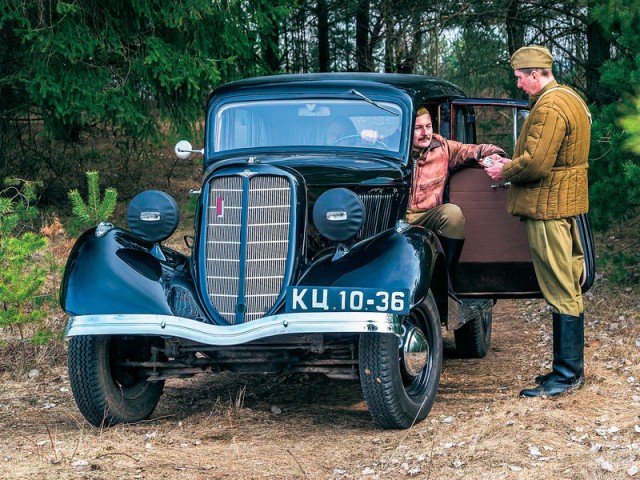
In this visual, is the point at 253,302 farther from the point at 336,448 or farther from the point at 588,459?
the point at 588,459

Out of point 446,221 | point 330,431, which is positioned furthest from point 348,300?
point 446,221

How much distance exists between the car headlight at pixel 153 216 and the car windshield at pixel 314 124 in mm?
982

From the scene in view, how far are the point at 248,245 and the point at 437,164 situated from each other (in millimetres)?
1587

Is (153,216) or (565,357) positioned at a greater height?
(153,216)

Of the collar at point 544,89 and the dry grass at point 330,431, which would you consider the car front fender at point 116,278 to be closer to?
the dry grass at point 330,431

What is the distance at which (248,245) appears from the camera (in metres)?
5.48

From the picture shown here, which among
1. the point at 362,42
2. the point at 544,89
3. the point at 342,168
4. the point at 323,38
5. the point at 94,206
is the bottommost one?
the point at 94,206

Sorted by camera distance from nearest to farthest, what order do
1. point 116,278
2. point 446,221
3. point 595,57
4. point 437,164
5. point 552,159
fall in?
point 116,278
point 552,159
point 446,221
point 437,164
point 595,57

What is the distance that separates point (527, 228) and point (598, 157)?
2.72 metres

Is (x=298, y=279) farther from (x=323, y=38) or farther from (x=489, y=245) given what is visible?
(x=323, y=38)

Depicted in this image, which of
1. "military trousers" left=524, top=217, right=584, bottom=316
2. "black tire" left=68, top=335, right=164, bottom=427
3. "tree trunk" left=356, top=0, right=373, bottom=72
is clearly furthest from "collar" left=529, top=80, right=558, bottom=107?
"tree trunk" left=356, top=0, right=373, bottom=72

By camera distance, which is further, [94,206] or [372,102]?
[94,206]

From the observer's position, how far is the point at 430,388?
18.5ft

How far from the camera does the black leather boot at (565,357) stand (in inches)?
227
